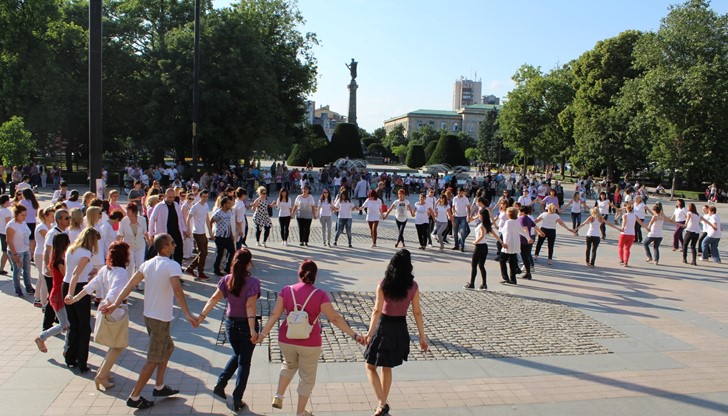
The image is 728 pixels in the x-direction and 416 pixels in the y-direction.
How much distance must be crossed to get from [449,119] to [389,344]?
152 meters

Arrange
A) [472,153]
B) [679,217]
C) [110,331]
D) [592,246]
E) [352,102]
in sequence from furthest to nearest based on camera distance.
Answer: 1. [472,153]
2. [352,102]
3. [679,217]
4. [592,246]
5. [110,331]

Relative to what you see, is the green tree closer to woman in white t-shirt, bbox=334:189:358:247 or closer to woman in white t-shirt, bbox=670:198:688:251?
woman in white t-shirt, bbox=670:198:688:251

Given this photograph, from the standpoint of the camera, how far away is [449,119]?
505 ft

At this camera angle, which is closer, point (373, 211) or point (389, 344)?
point (389, 344)

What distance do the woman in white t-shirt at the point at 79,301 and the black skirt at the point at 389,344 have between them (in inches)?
127

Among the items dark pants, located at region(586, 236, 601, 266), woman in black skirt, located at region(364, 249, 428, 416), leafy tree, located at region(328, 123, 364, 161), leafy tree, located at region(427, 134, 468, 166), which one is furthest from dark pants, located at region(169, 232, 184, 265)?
leafy tree, located at region(427, 134, 468, 166)

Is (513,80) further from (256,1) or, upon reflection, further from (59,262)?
(59,262)

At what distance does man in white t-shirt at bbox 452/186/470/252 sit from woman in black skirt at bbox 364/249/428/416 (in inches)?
414

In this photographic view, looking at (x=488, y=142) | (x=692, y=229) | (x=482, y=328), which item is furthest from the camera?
(x=488, y=142)

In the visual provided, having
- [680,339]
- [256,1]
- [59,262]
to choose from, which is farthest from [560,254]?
[256,1]

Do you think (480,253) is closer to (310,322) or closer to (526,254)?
(526,254)

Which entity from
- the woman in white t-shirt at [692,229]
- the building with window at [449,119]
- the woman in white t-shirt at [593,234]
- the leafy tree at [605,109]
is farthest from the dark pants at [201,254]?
the building with window at [449,119]

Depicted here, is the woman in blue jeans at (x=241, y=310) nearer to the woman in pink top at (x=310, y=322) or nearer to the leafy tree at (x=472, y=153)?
the woman in pink top at (x=310, y=322)

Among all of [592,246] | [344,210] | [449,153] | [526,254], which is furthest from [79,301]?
[449,153]
